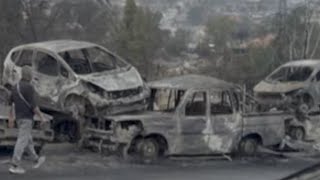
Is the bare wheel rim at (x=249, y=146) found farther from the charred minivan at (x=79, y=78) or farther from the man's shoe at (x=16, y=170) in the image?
the man's shoe at (x=16, y=170)

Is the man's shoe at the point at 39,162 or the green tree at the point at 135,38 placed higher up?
the green tree at the point at 135,38

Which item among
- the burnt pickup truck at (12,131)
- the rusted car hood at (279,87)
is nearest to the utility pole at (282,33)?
the rusted car hood at (279,87)

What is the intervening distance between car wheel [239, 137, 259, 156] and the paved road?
0.85 ft

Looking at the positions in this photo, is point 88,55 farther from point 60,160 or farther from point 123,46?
point 123,46

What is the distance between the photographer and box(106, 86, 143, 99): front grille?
615 inches

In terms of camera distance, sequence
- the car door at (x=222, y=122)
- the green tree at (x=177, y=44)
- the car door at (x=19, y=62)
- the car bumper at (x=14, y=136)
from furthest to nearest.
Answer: the green tree at (x=177, y=44) < the car door at (x=19, y=62) < the car door at (x=222, y=122) < the car bumper at (x=14, y=136)

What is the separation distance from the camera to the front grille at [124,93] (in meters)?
15.6

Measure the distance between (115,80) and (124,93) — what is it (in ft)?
1.06

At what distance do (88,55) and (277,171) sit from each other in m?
5.01

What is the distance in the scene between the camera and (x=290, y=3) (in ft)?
139

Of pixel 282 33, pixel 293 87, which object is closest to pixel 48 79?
pixel 293 87

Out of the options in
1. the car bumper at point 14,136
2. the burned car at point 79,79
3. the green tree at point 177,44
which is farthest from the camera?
the green tree at point 177,44

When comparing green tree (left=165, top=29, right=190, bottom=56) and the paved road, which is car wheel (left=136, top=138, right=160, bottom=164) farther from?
green tree (left=165, top=29, right=190, bottom=56)

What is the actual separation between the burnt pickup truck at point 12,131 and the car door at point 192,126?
2.52 m
